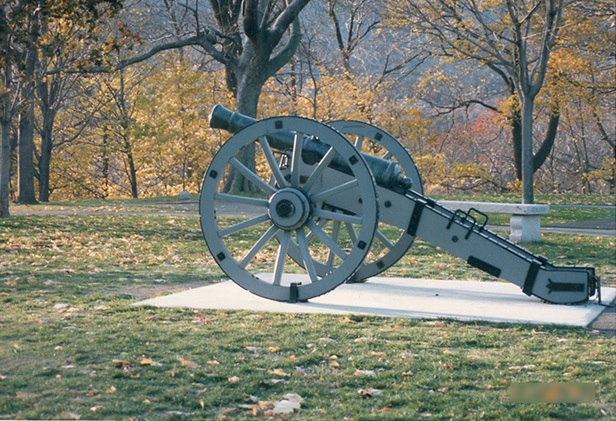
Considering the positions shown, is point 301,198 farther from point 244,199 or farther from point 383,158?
point 383,158

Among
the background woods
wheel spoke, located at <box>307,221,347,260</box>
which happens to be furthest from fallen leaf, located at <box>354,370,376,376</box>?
the background woods

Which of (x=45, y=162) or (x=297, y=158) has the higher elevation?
(x=45, y=162)

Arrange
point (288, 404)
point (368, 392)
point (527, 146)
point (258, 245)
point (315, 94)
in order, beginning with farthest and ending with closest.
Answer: point (315, 94) → point (527, 146) → point (258, 245) → point (368, 392) → point (288, 404)

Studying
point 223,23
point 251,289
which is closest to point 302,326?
point 251,289

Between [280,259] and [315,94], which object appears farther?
[315,94]

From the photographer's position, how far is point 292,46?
24531mm

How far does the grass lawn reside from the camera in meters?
4.81

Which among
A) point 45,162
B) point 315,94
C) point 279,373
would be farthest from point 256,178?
point 315,94

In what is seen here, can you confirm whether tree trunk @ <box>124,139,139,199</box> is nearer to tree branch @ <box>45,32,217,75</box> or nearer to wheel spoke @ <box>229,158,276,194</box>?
tree branch @ <box>45,32,217,75</box>

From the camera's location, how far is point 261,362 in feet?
19.1

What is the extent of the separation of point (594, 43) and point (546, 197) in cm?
439

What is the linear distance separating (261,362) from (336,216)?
7.84 ft

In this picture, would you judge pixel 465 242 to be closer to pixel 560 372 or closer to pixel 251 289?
Answer: pixel 251 289

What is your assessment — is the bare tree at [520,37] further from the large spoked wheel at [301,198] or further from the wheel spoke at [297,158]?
the wheel spoke at [297,158]
